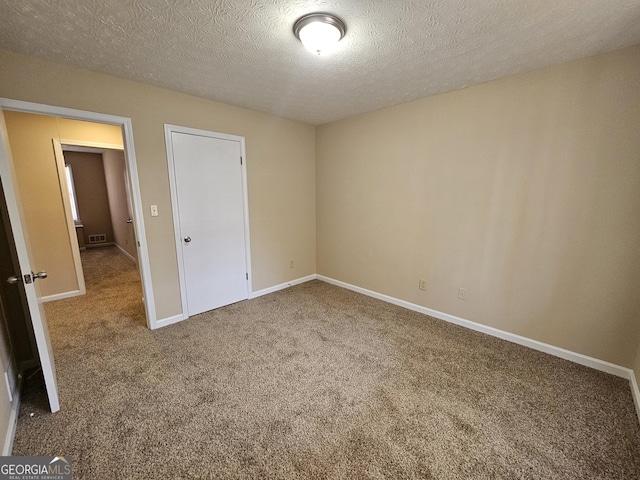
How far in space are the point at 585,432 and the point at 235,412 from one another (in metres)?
2.11

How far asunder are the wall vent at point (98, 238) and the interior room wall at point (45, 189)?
11.8ft

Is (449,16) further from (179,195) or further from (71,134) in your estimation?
(71,134)

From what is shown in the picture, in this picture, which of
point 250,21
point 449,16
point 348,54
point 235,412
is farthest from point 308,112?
point 235,412

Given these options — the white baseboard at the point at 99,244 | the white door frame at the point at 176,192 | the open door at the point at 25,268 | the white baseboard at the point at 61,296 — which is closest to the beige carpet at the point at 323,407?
the open door at the point at 25,268

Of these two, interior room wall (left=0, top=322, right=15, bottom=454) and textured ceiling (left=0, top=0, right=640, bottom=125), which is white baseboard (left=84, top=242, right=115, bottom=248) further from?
textured ceiling (left=0, top=0, right=640, bottom=125)

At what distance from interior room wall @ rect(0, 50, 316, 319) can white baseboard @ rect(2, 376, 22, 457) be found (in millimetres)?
1101

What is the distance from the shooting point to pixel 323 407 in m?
1.71

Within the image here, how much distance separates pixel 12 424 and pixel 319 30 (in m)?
2.91

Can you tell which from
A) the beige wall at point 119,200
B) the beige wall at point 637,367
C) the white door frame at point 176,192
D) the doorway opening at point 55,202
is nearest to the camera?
the beige wall at point 637,367

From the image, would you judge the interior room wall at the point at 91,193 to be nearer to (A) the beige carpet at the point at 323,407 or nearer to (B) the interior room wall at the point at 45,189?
(B) the interior room wall at the point at 45,189

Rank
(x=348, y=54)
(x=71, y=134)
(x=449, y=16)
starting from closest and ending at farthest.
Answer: (x=449, y=16), (x=348, y=54), (x=71, y=134)

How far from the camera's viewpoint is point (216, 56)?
188 centimetres

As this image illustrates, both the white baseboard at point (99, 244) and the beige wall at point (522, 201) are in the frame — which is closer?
the beige wall at point (522, 201)

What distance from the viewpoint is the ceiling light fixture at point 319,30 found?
1.48m
